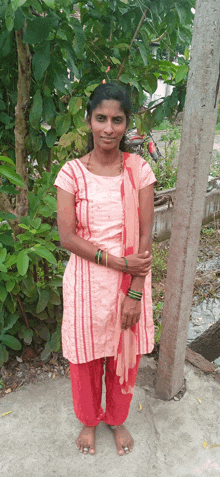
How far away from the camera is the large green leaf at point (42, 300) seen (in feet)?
7.35

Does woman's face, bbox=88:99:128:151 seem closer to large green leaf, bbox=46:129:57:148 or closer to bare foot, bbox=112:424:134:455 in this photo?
large green leaf, bbox=46:129:57:148

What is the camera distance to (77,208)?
A: 5.20ft

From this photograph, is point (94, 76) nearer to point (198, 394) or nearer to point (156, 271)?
point (198, 394)

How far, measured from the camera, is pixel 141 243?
66.2 inches

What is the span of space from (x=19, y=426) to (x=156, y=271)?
8.02 ft

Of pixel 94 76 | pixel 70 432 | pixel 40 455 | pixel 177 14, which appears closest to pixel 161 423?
pixel 70 432

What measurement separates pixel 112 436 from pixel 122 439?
11cm

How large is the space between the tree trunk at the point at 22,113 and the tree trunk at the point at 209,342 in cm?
203

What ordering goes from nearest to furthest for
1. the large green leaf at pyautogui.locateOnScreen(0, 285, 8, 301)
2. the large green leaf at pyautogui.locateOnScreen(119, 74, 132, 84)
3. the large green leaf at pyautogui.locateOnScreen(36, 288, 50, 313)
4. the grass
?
the large green leaf at pyautogui.locateOnScreen(119, 74, 132, 84) → the large green leaf at pyautogui.locateOnScreen(0, 285, 8, 301) → the large green leaf at pyautogui.locateOnScreen(36, 288, 50, 313) → the grass

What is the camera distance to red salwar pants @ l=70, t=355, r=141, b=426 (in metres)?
1.85

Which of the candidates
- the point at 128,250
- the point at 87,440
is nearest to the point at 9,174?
A: the point at 128,250

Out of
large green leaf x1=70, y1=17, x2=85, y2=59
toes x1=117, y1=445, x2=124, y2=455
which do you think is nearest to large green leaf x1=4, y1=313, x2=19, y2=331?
toes x1=117, y1=445, x2=124, y2=455

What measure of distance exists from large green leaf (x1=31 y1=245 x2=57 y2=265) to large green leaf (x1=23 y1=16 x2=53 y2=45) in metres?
0.90

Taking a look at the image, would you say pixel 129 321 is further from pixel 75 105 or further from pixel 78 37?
pixel 78 37
